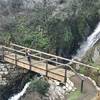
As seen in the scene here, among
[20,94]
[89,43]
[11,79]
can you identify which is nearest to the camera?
[20,94]

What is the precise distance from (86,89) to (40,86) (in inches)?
109

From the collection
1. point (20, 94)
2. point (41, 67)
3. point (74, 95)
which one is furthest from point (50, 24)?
point (74, 95)

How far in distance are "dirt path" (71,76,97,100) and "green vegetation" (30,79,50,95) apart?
178cm

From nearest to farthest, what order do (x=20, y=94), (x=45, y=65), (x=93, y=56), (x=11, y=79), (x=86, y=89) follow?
1. (x=86, y=89)
2. (x=45, y=65)
3. (x=20, y=94)
4. (x=11, y=79)
5. (x=93, y=56)

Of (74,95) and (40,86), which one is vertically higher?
(74,95)

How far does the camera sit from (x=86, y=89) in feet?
52.5

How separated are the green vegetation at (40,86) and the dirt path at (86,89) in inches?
70.2

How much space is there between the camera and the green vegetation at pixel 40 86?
1778cm

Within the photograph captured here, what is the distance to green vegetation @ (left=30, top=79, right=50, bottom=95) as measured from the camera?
17.8 m

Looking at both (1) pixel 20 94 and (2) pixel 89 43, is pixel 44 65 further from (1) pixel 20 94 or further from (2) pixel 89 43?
(2) pixel 89 43

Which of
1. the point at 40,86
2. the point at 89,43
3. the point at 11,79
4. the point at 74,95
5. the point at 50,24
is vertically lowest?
the point at 11,79

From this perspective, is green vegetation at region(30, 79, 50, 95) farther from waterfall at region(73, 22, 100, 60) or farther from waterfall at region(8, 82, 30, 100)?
waterfall at region(73, 22, 100, 60)

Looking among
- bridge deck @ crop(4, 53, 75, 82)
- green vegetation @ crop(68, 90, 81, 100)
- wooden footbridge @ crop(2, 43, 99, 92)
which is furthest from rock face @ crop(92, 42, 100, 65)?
green vegetation @ crop(68, 90, 81, 100)

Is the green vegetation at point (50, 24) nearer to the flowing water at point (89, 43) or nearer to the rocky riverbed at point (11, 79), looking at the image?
the flowing water at point (89, 43)
